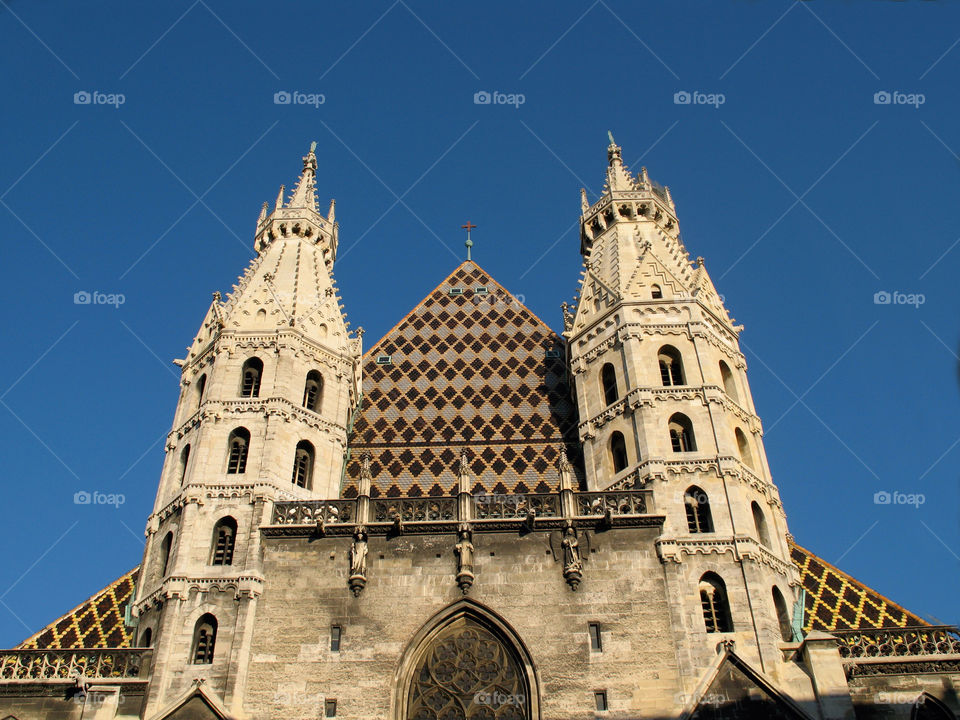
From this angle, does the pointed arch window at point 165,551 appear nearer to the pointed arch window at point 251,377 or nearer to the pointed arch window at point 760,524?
the pointed arch window at point 251,377

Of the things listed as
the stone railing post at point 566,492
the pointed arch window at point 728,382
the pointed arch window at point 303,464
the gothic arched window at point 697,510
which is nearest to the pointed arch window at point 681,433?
the gothic arched window at point 697,510

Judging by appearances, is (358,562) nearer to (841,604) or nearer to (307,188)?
(841,604)

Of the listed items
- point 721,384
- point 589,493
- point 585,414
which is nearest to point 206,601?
point 589,493

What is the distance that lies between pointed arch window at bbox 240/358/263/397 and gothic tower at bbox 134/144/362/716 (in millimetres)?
35

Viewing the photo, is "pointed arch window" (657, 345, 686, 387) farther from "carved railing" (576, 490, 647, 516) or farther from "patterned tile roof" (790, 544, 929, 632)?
"patterned tile roof" (790, 544, 929, 632)

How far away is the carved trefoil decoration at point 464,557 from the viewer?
61.0ft

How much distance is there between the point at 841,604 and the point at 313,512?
36.9 feet

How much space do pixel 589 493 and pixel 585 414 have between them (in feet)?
10.9

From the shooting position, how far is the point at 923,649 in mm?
18000

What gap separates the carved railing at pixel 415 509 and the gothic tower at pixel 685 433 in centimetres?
342

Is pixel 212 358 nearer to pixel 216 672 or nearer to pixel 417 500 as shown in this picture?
pixel 417 500

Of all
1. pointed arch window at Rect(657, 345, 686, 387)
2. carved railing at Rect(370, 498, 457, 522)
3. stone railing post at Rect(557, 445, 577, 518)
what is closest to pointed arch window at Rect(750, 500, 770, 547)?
pointed arch window at Rect(657, 345, 686, 387)

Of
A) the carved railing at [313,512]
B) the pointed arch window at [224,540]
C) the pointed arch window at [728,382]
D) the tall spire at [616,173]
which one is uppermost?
the tall spire at [616,173]

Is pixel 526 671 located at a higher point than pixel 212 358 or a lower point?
lower
